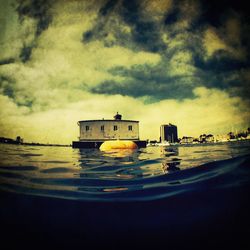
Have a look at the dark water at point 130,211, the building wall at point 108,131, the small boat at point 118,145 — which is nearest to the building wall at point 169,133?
the building wall at point 108,131

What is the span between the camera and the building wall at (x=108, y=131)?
9477mm

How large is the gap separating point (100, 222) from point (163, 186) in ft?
4.85

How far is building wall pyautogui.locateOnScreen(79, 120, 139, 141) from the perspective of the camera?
31.1 ft

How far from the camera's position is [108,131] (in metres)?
11.1

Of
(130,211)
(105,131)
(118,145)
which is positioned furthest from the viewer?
(118,145)

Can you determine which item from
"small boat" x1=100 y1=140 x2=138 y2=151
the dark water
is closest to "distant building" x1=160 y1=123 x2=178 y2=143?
"small boat" x1=100 y1=140 x2=138 y2=151

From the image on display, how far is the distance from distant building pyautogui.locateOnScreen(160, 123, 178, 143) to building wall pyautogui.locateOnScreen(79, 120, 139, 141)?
5.86 feet

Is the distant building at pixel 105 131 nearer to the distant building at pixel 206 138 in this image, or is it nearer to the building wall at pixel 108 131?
the building wall at pixel 108 131

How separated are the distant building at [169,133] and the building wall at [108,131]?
179cm

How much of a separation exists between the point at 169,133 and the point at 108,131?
13.2 feet

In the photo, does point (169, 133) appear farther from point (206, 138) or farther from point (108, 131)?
point (108, 131)

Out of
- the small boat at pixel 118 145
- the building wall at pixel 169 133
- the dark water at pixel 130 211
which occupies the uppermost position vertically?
the building wall at pixel 169 133

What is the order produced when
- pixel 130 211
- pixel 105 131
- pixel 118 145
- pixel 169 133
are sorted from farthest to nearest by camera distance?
pixel 118 145 → pixel 105 131 → pixel 169 133 → pixel 130 211

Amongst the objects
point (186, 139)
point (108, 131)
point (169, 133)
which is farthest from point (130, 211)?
point (108, 131)
